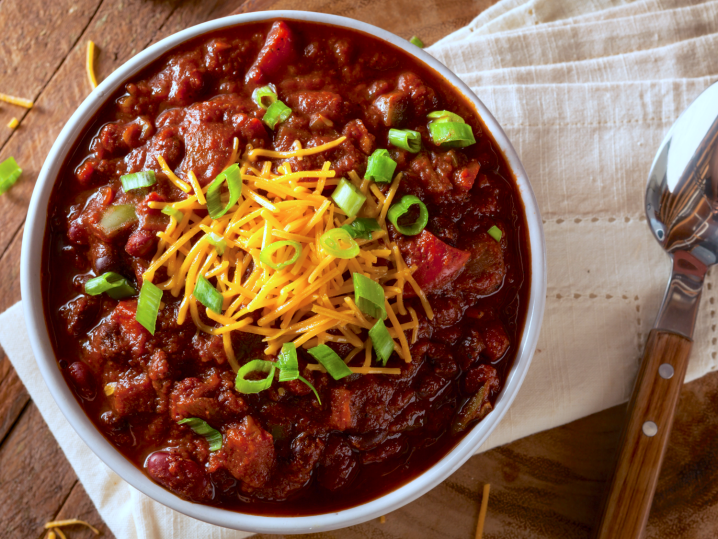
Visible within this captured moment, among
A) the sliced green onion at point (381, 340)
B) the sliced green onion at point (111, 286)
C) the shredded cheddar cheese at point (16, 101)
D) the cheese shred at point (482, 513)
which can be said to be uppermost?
the shredded cheddar cheese at point (16, 101)

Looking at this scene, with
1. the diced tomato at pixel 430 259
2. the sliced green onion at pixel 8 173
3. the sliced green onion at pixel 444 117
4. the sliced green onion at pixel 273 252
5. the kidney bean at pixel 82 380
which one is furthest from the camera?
the sliced green onion at pixel 8 173

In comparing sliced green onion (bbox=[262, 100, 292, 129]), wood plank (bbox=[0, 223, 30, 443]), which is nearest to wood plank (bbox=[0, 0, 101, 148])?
wood plank (bbox=[0, 223, 30, 443])

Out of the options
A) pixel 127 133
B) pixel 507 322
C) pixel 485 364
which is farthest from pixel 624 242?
pixel 127 133

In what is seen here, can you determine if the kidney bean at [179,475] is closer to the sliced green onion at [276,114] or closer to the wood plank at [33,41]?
the sliced green onion at [276,114]

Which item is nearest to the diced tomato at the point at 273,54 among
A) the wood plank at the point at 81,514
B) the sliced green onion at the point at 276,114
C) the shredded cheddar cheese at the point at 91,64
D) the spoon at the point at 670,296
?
the sliced green onion at the point at 276,114

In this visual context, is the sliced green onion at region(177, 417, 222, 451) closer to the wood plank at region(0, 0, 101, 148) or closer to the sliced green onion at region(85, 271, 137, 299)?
the sliced green onion at region(85, 271, 137, 299)

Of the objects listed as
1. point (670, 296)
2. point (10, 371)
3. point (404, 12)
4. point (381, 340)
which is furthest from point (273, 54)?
point (670, 296)

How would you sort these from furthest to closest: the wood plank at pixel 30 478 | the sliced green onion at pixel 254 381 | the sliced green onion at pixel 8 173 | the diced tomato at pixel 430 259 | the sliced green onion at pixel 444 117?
the sliced green onion at pixel 8 173 < the wood plank at pixel 30 478 < the sliced green onion at pixel 444 117 < the diced tomato at pixel 430 259 < the sliced green onion at pixel 254 381
